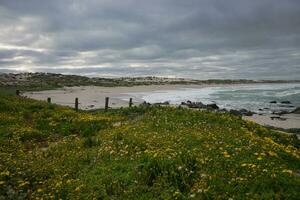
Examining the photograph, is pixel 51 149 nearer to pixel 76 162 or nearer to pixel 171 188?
pixel 76 162

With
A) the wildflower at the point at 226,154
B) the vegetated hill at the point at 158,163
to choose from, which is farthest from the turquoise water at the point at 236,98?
the wildflower at the point at 226,154

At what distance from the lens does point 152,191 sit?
1084 centimetres

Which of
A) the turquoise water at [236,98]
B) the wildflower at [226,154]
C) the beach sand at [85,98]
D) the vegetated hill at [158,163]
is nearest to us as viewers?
the vegetated hill at [158,163]

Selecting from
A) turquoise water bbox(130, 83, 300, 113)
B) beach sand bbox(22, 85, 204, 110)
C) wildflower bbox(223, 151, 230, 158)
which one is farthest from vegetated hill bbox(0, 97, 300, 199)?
turquoise water bbox(130, 83, 300, 113)

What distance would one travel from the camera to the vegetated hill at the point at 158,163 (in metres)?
10.2

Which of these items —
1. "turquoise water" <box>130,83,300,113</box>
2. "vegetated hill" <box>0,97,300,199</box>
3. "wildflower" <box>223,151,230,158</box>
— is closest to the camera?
"vegetated hill" <box>0,97,300,199</box>

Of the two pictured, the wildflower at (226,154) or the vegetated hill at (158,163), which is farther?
the wildflower at (226,154)

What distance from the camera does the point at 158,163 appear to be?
1202 cm

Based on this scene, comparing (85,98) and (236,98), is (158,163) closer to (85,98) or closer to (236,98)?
(85,98)

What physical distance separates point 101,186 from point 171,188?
2361 millimetres

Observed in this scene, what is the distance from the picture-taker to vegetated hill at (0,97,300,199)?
10.2 metres

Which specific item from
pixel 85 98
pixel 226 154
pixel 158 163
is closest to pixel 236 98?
pixel 85 98

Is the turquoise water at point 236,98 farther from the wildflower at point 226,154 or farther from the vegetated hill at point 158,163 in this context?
the wildflower at point 226,154

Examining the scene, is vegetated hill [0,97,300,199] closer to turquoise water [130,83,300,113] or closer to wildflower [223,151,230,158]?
wildflower [223,151,230,158]
